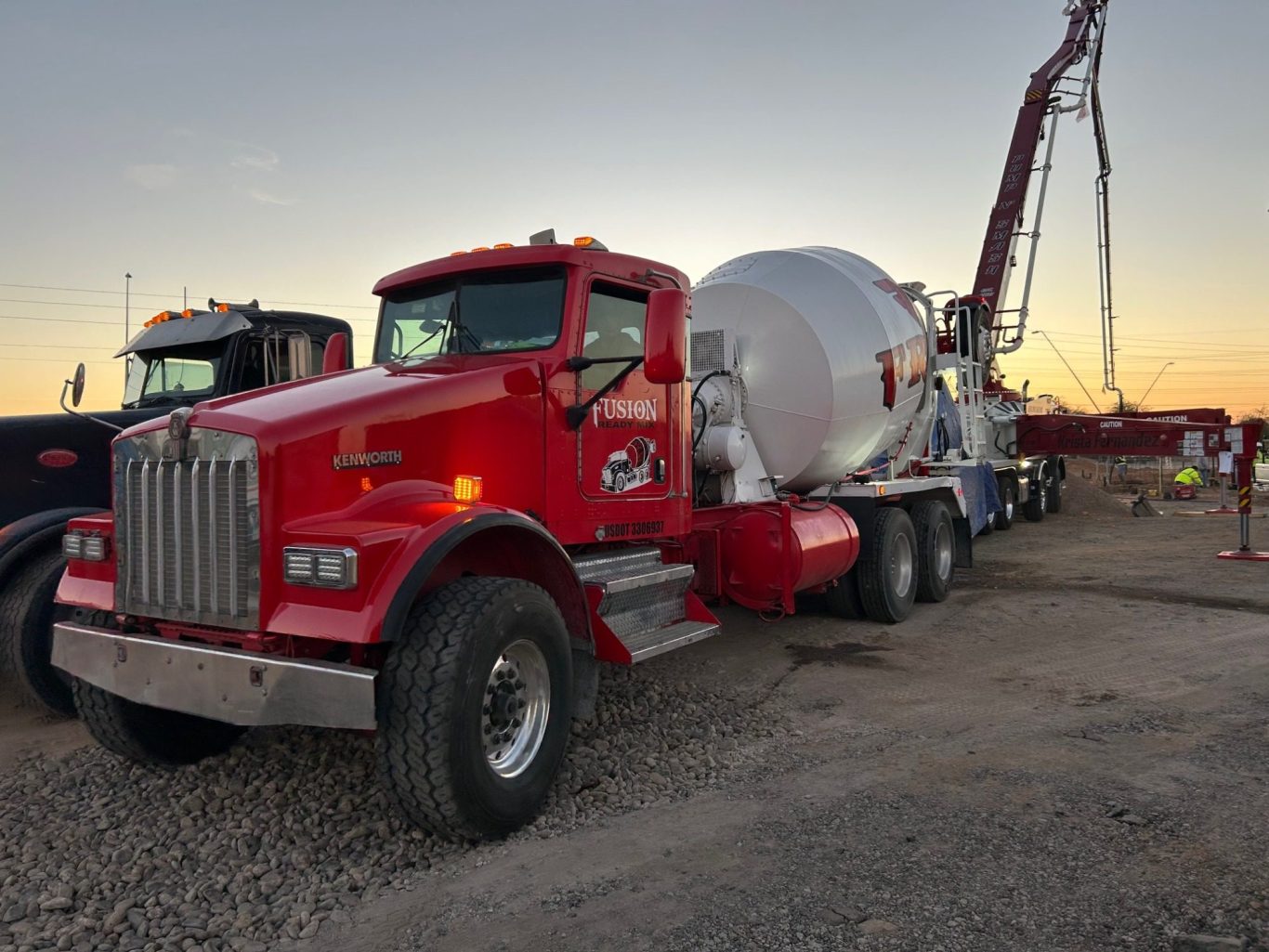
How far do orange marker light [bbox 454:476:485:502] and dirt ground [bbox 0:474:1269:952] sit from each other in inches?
60.7

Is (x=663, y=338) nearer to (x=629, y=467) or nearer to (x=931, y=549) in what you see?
(x=629, y=467)

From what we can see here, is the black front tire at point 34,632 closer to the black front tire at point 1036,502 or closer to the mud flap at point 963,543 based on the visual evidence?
the mud flap at point 963,543

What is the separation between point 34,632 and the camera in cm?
554

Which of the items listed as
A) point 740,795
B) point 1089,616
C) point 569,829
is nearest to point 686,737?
point 740,795

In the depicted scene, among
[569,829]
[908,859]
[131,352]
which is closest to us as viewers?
[908,859]

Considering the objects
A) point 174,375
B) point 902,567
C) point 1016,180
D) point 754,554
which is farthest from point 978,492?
point 1016,180

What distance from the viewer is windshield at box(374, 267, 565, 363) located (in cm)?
497

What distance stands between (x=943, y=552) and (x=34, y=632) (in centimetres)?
833

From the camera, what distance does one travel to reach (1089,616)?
345 inches

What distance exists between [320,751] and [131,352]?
14.4 feet

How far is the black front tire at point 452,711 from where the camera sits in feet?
11.6

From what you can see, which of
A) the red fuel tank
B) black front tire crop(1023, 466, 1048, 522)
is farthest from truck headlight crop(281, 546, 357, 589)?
black front tire crop(1023, 466, 1048, 522)

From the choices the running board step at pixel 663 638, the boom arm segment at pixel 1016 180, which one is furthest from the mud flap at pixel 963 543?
the boom arm segment at pixel 1016 180

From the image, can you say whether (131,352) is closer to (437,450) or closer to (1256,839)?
(437,450)
